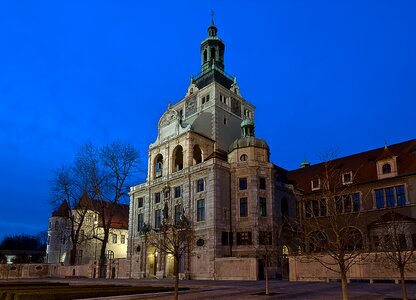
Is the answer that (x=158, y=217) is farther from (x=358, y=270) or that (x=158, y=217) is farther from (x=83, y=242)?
(x=83, y=242)

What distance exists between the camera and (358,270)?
109 ft

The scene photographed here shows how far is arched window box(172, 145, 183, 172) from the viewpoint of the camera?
61.5 meters

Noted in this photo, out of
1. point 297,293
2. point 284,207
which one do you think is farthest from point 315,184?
point 297,293

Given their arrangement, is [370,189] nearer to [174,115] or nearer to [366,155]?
[366,155]

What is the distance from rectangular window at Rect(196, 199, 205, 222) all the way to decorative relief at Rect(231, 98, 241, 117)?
20.8 metres

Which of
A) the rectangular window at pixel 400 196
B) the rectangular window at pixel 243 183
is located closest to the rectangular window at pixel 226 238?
the rectangular window at pixel 243 183

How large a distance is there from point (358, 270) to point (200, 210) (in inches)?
927

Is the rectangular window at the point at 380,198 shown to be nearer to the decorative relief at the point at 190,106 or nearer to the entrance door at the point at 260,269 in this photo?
the entrance door at the point at 260,269

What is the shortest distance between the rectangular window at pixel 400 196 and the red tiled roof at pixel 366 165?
5.87 feet

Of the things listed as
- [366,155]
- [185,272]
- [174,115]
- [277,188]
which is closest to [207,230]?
[185,272]

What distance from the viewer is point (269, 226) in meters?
49.0

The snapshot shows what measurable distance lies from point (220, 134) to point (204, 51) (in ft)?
60.6

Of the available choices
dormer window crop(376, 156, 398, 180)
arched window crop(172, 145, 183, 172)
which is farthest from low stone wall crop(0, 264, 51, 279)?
dormer window crop(376, 156, 398, 180)

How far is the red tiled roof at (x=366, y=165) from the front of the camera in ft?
162
